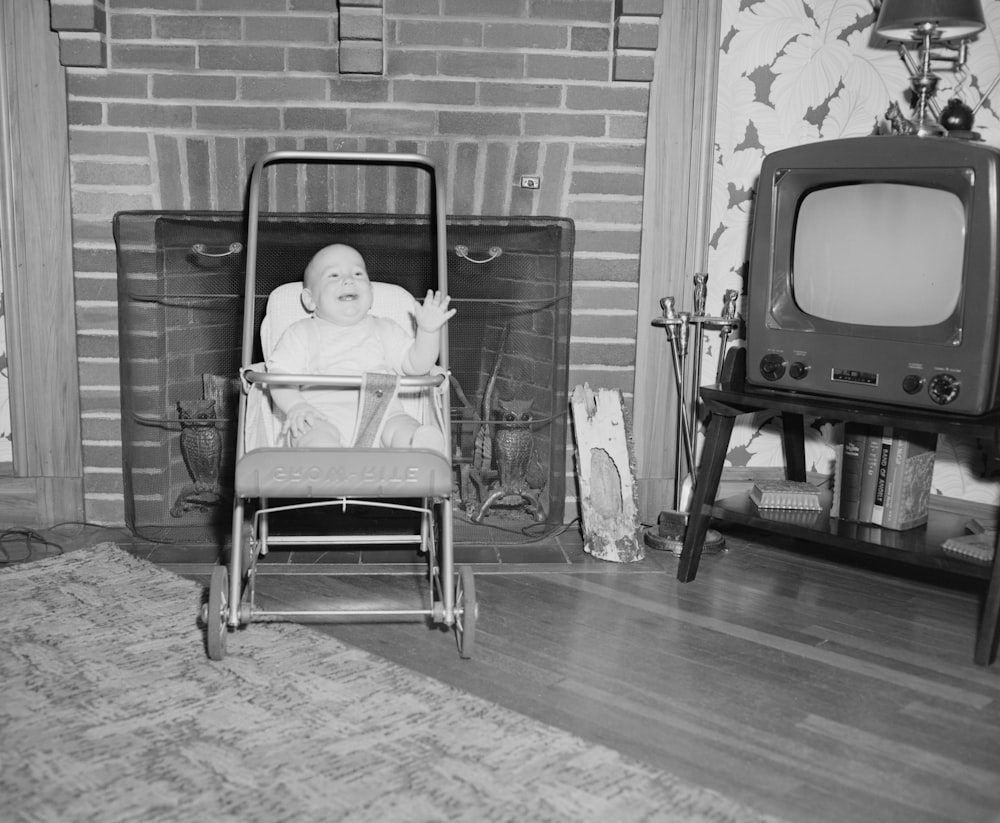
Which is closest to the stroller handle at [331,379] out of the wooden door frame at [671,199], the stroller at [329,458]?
the stroller at [329,458]

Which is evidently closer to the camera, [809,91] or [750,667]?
[750,667]

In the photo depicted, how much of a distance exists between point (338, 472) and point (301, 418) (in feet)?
0.98

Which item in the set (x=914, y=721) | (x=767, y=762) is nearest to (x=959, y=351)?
(x=914, y=721)

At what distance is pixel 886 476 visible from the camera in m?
2.59

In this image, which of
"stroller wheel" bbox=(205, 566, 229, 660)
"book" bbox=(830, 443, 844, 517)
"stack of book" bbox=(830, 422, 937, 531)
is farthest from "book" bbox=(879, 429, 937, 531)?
"stroller wheel" bbox=(205, 566, 229, 660)

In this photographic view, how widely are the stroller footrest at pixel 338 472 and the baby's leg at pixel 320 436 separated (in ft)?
0.57

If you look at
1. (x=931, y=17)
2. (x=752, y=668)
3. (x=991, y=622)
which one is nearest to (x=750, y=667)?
(x=752, y=668)

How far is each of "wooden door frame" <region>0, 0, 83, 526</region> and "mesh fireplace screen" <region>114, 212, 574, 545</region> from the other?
0.16 meters

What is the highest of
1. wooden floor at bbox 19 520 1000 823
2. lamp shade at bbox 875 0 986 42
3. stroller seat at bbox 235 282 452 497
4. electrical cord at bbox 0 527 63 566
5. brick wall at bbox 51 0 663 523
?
lamp shade at bbox 875 0 986 42

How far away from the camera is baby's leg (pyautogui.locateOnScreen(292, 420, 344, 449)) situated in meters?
2.26

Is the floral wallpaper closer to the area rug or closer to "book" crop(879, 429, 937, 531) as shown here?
"book" crop(879, 429, 937, 531)

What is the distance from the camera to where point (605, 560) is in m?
2.89

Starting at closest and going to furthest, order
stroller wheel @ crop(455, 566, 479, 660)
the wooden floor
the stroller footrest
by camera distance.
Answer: the wooden floor < the stroller footrest < stroller wheel @ crop(455, 566, 479, 660)

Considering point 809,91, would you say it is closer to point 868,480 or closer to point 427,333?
point 868,480
